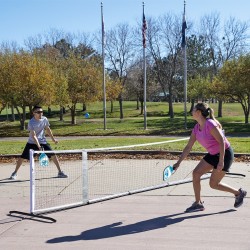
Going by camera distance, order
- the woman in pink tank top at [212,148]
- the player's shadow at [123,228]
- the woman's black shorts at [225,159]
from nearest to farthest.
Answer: the player's shadow at [123,228] → the woman in pink tank top at [212,148] → the woman's black shorts at [225,159]

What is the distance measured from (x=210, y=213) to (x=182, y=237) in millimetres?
1237

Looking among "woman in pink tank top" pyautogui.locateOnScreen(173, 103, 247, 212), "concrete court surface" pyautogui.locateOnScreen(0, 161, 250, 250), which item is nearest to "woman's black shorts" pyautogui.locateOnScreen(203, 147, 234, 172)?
"woman in pink tank top" pyautogui.locateOnScreen(173, 103, 247, 212)

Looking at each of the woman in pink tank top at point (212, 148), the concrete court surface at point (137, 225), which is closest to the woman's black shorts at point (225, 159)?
the woman in pink tank top at point (212, 148)

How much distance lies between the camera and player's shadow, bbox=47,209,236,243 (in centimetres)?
519

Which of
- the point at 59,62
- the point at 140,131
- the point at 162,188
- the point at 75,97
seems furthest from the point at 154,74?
the point at 162,188

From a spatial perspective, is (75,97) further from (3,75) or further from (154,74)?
(154,74)

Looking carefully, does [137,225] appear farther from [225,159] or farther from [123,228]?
[225,159]

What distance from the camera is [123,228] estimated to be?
5551mm

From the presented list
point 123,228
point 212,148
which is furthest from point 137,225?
point 212,148

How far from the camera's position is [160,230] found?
5414mm

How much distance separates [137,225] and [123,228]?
22 centimetres

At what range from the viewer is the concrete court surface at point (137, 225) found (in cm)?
491

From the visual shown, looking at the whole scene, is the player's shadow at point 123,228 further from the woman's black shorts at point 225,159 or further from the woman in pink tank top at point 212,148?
the woman's black shorts at point 225,159

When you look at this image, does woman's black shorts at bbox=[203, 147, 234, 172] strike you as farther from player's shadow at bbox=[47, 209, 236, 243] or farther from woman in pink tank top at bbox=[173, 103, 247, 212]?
player's shadow at bbox=[47, 209, 236, 243]
